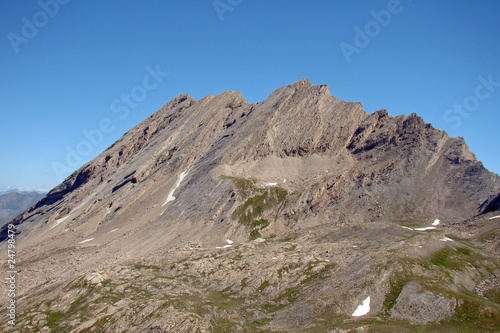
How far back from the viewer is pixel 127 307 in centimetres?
5003

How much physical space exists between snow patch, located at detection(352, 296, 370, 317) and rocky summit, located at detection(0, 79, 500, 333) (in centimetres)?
20

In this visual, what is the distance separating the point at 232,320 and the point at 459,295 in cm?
2700

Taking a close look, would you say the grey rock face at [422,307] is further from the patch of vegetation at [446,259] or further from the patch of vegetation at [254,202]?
the patch of vegetation at [254,202]

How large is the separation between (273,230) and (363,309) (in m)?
39.8

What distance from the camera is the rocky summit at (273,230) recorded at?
44906 mm

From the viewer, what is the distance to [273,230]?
8181cm

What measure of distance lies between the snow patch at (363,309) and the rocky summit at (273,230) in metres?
0.20

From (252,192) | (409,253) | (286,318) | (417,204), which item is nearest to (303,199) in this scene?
(252,192)

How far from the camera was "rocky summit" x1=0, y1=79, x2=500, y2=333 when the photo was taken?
44.9 meters

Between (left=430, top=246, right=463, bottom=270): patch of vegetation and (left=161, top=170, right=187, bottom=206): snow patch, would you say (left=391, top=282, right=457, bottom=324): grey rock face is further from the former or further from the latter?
(left=161, top=170, right=187, bottom=206): snow patch

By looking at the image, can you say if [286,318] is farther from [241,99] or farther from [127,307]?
[241,99]

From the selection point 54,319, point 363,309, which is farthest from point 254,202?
point 54,319

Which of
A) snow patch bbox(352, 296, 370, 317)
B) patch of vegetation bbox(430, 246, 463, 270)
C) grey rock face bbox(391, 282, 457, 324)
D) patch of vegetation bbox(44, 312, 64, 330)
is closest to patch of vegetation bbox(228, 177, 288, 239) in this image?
patch of vegetation bbox(430, 246, 463, 270)

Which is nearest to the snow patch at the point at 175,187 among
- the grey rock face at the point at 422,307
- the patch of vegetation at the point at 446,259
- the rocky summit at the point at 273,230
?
the rocky summit at the point at 273,230
